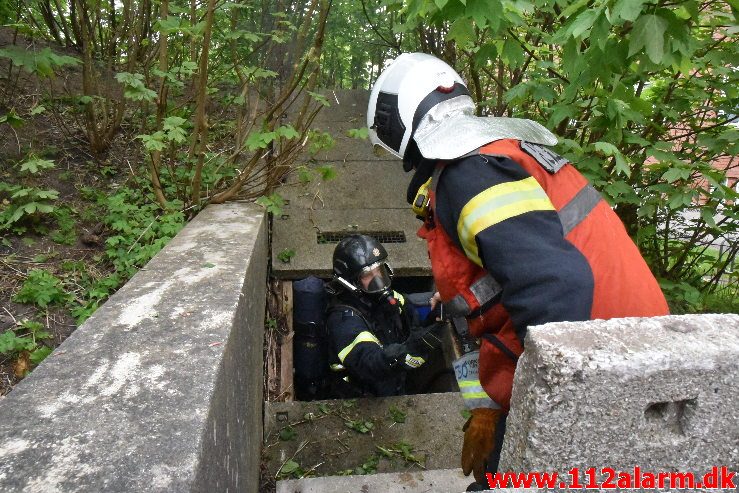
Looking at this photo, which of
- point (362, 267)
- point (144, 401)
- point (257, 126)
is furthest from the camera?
point (257, 126)

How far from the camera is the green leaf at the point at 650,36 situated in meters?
2.06

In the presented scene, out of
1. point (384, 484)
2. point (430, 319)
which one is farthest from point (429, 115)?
point (430, 319)

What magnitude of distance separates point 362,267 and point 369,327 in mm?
499

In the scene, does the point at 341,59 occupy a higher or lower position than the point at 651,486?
higher

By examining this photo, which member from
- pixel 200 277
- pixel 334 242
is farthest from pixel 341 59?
pixel 200 277

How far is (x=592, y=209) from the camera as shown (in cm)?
191

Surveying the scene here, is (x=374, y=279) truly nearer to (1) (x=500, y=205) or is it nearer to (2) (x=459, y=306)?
(2) (x=459, y=306)

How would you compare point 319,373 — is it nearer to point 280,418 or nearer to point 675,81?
point 280,418

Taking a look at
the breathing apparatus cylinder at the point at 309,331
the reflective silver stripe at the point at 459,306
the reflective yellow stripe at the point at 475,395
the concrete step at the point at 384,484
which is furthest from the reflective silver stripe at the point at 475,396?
the breathing apparatus cylinder at the point at 309,331

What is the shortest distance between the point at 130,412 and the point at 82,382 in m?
0.22

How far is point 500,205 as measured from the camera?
5.74ft

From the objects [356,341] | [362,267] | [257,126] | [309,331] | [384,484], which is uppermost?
[257,126]

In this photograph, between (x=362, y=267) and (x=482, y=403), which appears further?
(x=362, y=267)

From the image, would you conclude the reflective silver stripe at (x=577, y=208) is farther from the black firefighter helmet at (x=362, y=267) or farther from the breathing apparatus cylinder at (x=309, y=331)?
the breathing apparatus cylinder at (x=309, y=331)
